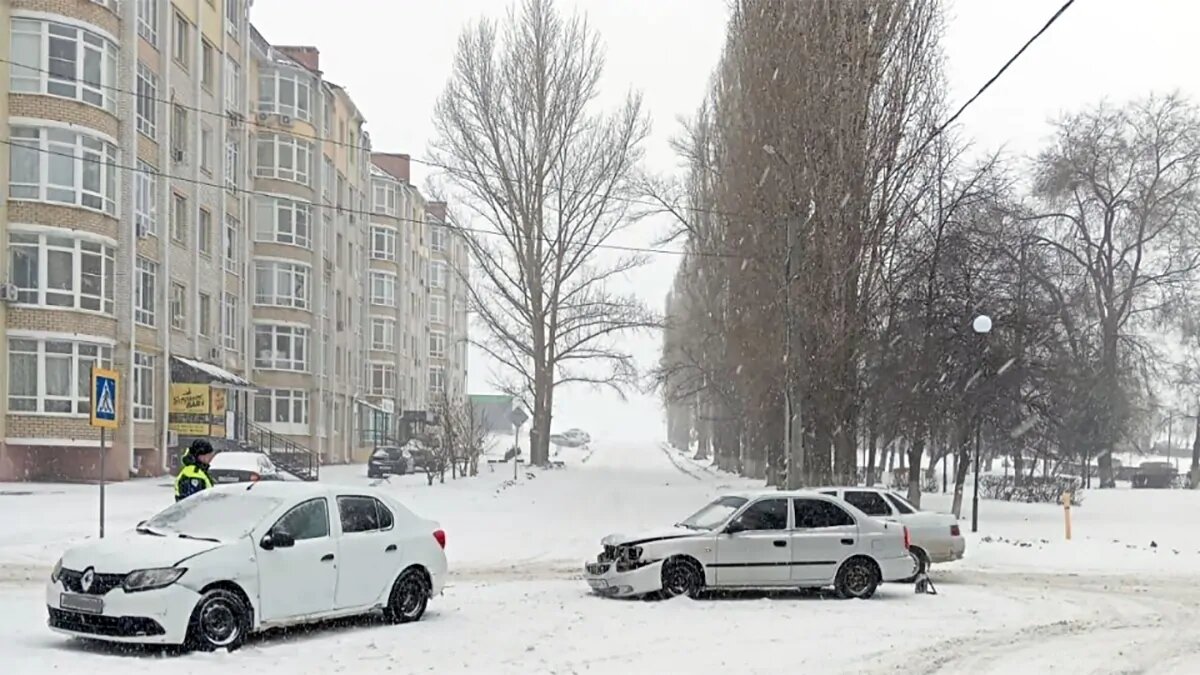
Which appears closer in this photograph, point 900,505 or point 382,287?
point 900,505

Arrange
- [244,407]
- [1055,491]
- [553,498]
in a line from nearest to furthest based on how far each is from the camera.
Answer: [553,498] → [1055,491] → [244,407]

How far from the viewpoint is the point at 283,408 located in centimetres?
Result: 5541

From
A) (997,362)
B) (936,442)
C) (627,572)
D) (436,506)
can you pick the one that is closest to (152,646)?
(627,572)

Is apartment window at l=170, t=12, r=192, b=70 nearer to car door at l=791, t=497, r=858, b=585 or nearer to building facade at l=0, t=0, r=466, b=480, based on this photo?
building facade at l=0, t=0, r=466, b=480

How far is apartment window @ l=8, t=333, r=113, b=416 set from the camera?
33938 millimetres

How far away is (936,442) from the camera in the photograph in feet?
115

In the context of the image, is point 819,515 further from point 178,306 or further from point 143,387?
point 178,306

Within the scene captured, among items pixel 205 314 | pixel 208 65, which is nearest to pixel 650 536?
pixel 205 314

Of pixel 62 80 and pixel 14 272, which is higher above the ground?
pixel 62 80

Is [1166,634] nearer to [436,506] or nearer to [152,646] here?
[152,646]

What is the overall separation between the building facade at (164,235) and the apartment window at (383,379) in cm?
1586

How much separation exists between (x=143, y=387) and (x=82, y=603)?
1168 inches

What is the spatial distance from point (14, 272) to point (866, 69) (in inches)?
872

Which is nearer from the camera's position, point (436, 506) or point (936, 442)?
point (436, 506)
